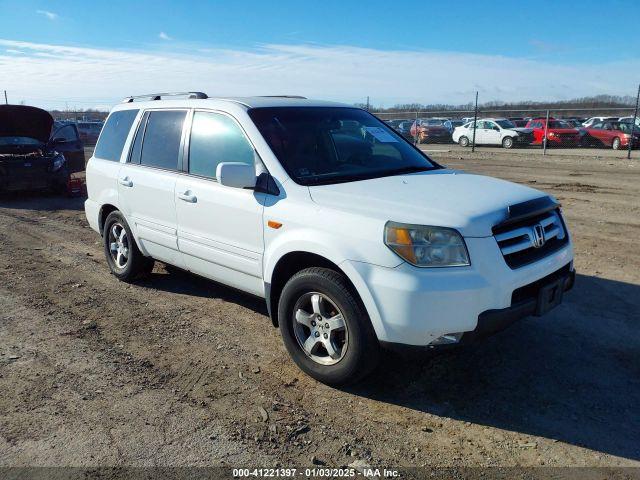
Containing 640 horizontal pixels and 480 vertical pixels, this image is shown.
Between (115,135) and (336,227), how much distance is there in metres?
3.62

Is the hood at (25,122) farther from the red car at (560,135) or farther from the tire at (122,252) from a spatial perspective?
the red car at (560,135)

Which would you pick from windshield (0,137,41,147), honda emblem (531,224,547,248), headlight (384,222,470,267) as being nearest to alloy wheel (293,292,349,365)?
headlight (384,222,470,267)

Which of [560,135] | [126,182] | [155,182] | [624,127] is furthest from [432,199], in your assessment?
[624,127]

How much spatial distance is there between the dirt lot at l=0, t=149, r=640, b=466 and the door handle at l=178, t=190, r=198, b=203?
1.09m

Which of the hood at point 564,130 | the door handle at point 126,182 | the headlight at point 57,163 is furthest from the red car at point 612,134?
Answer: the door handle at point 126,182

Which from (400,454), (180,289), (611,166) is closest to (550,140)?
(611,166)

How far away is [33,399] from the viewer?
12.0 feet

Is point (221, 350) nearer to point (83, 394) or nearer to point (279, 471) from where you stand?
point (83, 394)

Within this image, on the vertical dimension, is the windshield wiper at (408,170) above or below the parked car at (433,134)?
above

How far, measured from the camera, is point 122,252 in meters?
6.01

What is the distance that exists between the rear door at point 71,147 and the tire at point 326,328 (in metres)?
10.9

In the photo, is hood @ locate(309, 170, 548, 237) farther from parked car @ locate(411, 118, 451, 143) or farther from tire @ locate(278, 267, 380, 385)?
parked car @ locate(411, 118, 451, 143)

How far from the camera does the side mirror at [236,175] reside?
3.93 metres

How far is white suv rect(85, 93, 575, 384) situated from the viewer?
324 centimetres
